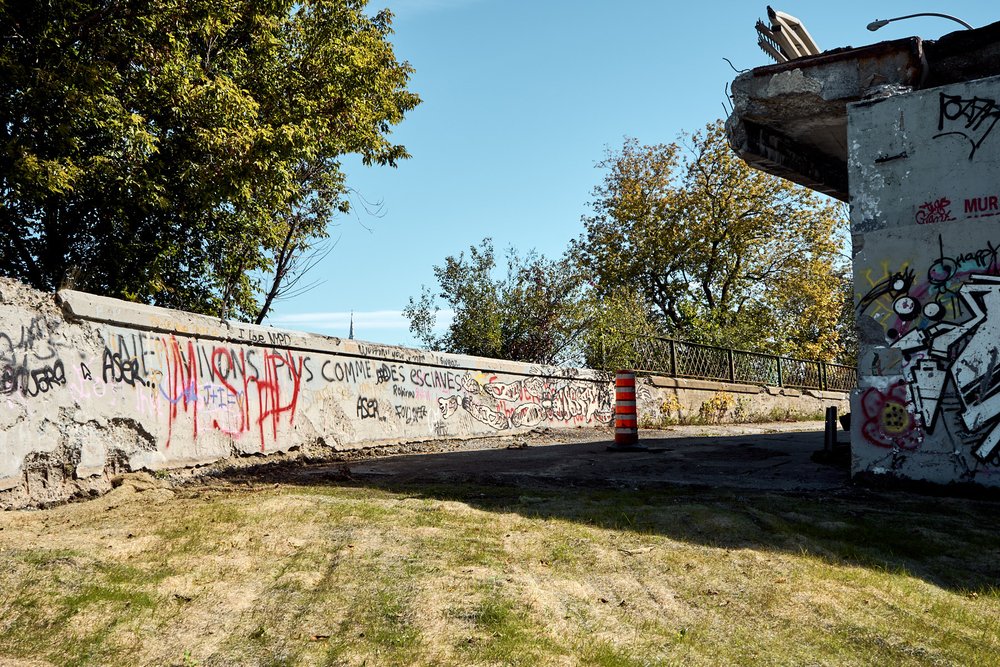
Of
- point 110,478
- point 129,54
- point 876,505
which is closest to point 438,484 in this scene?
point 110,478

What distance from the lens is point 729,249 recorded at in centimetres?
2752

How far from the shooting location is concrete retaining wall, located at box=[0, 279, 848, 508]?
224 inches

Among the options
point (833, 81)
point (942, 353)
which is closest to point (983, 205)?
point (942, 353)

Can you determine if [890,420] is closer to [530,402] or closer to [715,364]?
[530,402]

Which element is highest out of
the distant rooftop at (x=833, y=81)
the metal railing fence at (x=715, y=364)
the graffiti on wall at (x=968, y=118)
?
the distant rooftop at (x=833, y=81)

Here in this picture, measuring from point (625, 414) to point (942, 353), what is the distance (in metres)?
4.73

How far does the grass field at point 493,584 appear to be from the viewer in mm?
3148

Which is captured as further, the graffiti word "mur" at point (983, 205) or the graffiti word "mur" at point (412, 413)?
the graffiti word "mur" at point (412, 413)

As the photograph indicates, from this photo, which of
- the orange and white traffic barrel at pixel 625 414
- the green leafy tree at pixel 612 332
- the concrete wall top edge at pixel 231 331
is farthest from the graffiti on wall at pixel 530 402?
the orange and white traffic barrel at pixel 625 414

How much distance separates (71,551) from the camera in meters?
4.09

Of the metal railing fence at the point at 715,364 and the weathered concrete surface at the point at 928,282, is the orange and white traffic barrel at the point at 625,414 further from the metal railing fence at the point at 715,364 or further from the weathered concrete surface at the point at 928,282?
the metal railing fence at the point at 715,364

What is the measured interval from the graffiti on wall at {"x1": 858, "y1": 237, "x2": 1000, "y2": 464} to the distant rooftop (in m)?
1.81

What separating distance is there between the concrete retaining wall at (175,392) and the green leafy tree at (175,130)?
15.0 ft

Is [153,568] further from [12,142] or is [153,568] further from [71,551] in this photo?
[12,142]
